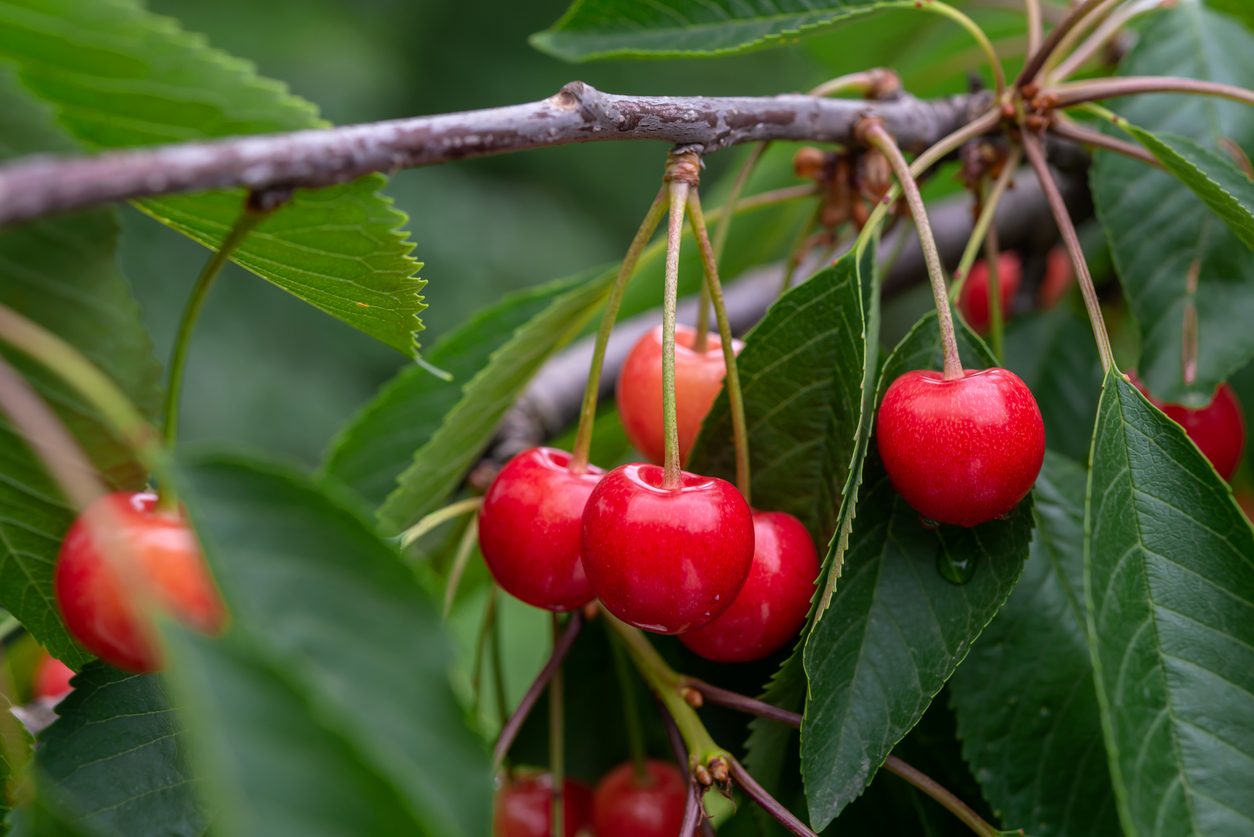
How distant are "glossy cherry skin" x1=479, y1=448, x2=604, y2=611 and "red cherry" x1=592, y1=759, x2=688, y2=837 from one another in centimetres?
37

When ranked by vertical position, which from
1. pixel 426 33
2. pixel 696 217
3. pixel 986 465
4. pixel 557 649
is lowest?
pixel 557 649

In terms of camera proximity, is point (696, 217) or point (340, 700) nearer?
point (340, 700)

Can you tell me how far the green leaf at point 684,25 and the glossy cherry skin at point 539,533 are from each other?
513 millimetres

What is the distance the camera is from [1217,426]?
3.47 ft

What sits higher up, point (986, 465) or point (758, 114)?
point (758, 114)

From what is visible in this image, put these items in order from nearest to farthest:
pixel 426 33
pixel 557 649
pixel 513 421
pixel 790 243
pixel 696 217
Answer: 1. pixel 696 217
2. pixel 557 649
3. pixel 513 421
4. pixel 790 243
5. pixel 426 33

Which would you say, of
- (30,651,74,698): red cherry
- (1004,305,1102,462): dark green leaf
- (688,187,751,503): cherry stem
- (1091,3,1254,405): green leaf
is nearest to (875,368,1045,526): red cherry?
(688,187,751,503): cherry stem

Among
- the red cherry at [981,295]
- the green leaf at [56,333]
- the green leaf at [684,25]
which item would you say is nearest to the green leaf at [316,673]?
the green leaf at [56,333]

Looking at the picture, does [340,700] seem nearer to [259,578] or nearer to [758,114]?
[259,578]

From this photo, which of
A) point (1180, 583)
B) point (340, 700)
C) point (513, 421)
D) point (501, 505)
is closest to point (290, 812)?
point (340, 700)

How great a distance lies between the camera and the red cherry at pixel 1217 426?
1043mm

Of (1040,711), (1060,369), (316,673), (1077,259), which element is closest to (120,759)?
(316,673)

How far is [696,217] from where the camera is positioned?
30.6 inches

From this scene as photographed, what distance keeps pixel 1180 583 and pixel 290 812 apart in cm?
66
